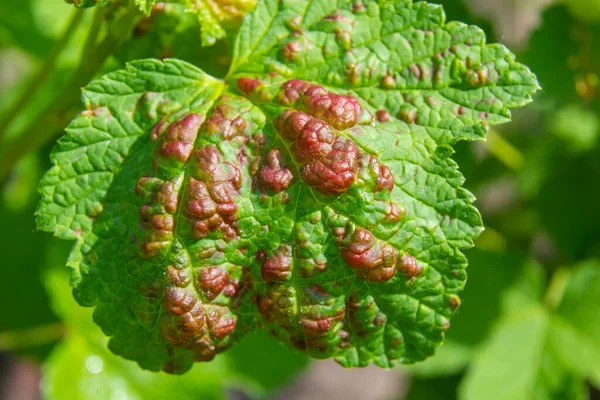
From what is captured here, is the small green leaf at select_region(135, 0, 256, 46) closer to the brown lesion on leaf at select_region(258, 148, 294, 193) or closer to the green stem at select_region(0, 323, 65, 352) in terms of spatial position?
the brown lesion on leaf at select_region(258, 148, 294, 193)

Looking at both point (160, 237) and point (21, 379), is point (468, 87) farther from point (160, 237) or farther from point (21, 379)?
point (21, 379)

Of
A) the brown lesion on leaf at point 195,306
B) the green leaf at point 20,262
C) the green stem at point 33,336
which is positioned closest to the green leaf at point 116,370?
the green stem at point 33,336

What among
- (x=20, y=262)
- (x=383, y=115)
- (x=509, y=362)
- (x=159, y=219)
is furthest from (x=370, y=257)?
(x=20, y=262)

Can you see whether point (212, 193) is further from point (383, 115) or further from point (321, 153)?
point (383, 115)

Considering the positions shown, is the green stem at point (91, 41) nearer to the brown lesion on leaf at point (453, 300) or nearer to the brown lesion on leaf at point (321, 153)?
the brown lesion on leaf at point (321, 153)

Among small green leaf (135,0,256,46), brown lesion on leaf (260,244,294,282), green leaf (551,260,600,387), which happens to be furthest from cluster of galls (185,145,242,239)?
green leaf (551,260,600,387)

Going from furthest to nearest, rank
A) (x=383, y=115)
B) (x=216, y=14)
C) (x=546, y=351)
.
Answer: (x=546, y=351)
(x=216, y=14)
(x=383, y=115)

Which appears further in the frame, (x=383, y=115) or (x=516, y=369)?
(x=516, y=369)
